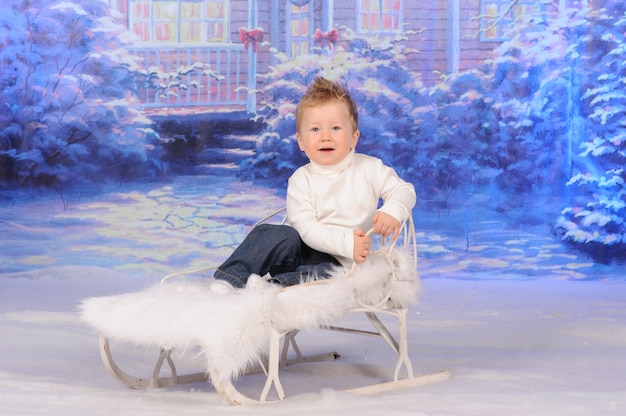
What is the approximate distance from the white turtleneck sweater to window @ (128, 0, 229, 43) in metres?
2.85

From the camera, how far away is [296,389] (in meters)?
2.55

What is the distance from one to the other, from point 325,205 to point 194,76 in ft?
9.58

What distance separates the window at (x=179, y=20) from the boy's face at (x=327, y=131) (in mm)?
2854

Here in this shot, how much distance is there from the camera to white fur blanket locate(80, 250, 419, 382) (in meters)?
2.10

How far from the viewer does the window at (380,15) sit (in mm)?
5246

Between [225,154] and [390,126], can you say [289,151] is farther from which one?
[390,126]

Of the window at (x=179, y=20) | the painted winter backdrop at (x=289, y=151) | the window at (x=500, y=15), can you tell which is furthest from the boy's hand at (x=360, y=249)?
the window at (x=179, y=20)

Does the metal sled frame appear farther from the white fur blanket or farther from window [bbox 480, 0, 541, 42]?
window [bbox 480, 0, 541, 42]

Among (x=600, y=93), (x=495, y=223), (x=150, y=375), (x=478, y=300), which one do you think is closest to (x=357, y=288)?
(x=150, y=375)

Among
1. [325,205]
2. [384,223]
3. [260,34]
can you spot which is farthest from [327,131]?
[260,34]

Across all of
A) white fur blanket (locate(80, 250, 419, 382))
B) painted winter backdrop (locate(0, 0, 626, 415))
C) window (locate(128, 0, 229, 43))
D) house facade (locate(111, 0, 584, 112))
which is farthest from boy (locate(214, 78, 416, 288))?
window (locate(128, 0, 229, 43))

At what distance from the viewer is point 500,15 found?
5184 millimetres

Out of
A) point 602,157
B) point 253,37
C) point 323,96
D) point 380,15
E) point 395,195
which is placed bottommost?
point 602,157

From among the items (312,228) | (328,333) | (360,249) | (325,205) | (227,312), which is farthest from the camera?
(328,333)
